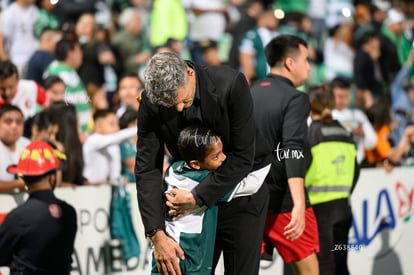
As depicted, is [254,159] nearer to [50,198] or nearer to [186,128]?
[186,128]

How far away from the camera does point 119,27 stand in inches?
610

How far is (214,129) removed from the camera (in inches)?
236

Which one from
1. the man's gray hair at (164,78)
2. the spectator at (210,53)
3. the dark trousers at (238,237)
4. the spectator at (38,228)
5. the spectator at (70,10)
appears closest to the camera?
the man's gray hair at (164,78)

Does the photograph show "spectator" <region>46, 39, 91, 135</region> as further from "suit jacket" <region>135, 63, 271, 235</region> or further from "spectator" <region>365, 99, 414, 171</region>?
"suit jacket" <region>135, 63, 271, 235</region>

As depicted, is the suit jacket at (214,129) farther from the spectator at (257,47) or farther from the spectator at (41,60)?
the spectator at (257,47)

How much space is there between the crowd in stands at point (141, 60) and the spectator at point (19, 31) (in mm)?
14

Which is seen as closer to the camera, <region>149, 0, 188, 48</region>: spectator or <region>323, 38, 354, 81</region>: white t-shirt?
<region>149, 0, 188, 48</region>: spectator

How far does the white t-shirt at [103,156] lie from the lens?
399 inches

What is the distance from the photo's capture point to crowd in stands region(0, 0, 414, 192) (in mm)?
10164

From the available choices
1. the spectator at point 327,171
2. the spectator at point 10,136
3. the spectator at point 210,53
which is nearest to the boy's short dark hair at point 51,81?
the spectator at point 10,136

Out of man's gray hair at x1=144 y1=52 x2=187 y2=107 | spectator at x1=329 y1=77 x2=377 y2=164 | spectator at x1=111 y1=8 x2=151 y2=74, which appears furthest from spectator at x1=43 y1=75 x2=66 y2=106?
man's gray hair at x1=144 y1=52 x2=187 y2=107

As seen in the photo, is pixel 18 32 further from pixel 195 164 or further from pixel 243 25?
pixel 195 164

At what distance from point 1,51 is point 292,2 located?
20.4ft

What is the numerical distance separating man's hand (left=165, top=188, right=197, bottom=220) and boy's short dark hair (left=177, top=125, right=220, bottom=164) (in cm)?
23
